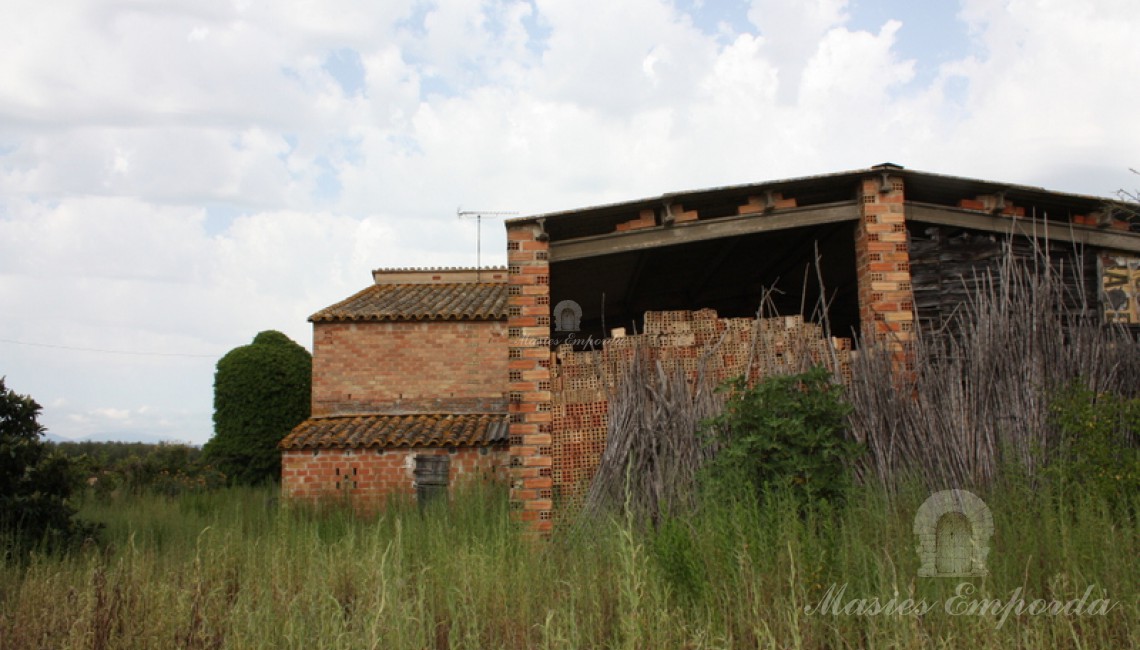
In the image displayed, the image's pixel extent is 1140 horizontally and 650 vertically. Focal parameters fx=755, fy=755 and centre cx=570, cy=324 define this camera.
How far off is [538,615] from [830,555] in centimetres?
197

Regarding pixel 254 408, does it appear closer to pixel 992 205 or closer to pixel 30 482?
pixel 30 482

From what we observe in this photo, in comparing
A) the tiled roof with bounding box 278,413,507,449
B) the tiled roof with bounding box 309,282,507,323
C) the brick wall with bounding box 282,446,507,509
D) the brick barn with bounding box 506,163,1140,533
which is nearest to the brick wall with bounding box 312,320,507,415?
the tiled roof with bounding box 309,282,507,323

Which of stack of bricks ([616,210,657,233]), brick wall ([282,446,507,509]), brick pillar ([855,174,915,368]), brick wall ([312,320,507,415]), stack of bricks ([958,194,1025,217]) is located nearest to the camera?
brick pillar ([855,174,915,368])

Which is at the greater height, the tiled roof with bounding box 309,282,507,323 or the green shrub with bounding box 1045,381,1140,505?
the tiled roof with bounding box 309,282,507,323

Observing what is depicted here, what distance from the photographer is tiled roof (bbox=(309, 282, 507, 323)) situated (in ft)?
50.4

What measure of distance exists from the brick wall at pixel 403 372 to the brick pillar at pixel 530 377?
7.15 meters

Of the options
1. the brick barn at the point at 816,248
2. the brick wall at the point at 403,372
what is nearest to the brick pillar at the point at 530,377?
the brick barn at the point at 816,248

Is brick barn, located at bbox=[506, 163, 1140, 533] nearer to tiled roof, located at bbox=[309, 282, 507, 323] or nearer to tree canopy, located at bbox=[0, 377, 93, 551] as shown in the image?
tree canopy, located at bbox=[0, 377, 93, 551]

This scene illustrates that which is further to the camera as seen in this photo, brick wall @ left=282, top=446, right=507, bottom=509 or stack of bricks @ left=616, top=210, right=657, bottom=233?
brick wall @ left=282, top=446, right=507, bottom=509

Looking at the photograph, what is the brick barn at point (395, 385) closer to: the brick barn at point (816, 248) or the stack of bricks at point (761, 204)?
the brick barn at point (816, 248)

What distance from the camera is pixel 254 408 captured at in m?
18.4

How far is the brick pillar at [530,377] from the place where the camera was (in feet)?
25.7

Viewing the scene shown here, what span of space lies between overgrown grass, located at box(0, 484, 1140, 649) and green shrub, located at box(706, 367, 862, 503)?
0.32m

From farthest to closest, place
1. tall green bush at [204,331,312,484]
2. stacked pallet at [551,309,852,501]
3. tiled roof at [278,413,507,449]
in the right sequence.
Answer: tall green bush at [204,331,312,484]
tiled roof at [278,413,507,449]
stacked pallet at [551,309,852,501]
